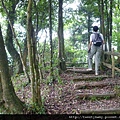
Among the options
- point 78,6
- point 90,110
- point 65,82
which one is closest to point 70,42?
point 78,6

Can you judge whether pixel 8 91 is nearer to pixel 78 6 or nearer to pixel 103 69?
pixel 103 69

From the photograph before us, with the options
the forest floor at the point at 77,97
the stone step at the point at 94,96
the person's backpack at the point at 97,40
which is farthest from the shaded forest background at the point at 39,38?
the person's backpack at the point at 97,40

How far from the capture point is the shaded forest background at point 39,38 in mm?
5129

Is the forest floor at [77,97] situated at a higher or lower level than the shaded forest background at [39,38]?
lower

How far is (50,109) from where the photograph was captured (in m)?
5.32

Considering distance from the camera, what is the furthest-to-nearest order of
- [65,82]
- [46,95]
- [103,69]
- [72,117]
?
1. [103,69]
2. [65,82]
3. [46,95]
4. [72,117]

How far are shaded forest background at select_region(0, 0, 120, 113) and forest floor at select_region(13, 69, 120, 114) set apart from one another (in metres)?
0.43

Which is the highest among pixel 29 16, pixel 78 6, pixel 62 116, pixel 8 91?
pixel 78 6

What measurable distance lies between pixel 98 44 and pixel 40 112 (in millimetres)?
4135

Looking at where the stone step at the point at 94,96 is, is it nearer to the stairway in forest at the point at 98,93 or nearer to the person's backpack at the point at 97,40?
the stairway in forest at the point at 98,93

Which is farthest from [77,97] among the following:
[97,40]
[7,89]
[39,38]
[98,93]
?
[39,38]

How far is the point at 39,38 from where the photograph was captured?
416 inches

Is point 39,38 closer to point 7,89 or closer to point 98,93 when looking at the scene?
point 98,93

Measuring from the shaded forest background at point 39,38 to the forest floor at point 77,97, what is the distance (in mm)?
434
